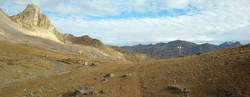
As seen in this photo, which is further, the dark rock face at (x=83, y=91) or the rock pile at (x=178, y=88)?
the dark rock face at (x=83, y=91)

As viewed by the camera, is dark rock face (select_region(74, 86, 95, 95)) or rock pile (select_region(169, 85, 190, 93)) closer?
rock pile (select_region(169, 85, 190, 93))

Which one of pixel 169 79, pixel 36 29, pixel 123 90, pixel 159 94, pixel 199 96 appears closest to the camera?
pixel 199 96

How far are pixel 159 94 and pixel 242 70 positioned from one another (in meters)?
11.7

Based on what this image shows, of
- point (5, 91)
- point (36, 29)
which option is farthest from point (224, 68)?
point (36, 29)

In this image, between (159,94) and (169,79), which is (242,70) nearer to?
(169,79)

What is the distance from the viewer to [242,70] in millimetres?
18625

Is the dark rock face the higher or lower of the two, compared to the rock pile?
lower

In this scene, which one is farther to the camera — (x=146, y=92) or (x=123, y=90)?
(x=123, y=90)

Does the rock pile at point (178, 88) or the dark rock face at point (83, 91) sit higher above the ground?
the rock pile at point (178, 88)

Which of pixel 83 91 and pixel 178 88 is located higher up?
pixel 178 88

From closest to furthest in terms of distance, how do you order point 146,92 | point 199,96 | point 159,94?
point 199,96 < point 159,94 < point 146,92

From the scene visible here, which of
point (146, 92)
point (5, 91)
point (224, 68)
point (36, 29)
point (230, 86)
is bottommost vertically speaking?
point (5, 91)

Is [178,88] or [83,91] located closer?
[178,88]

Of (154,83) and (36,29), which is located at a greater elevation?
(36,29)
